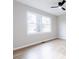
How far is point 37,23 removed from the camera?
574cm

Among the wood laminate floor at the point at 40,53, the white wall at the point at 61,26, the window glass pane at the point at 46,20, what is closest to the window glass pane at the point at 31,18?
the window glass pane at the point at 46,20

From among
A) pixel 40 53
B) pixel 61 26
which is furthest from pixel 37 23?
pixel 61 26

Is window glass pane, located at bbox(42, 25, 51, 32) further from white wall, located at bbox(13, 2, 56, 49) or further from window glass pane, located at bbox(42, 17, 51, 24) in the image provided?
white wall, located at bbox(13, 2, 56, 49)

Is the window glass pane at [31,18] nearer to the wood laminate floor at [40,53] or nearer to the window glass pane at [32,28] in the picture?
the window glass pane at [32,28]

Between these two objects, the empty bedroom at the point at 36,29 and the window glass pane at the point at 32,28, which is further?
the window glass pane at the point at 32,28

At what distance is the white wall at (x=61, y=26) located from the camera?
745cm

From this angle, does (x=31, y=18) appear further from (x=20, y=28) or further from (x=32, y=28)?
(x=20, y=28)

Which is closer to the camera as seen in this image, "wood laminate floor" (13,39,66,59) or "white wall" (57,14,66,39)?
"wood laminate floor" (13,39,66,59)

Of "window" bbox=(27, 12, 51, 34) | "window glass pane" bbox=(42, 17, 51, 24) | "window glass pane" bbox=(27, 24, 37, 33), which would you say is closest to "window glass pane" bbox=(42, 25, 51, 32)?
"window" bbox=(27, 12, 51, 34)

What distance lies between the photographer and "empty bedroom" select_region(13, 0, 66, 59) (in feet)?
11.8

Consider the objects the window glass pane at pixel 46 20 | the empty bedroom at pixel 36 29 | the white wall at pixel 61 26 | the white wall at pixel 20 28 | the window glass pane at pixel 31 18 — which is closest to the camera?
the empty bedroom at pixel 36 29
